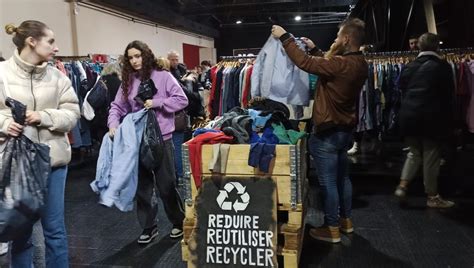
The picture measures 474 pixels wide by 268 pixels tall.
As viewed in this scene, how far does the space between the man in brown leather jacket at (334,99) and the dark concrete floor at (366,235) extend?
279 millimetres

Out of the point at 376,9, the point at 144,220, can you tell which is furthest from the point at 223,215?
the point at 376,9

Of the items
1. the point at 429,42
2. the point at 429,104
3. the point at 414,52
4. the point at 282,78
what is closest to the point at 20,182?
the point at 282,78

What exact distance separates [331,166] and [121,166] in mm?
1366

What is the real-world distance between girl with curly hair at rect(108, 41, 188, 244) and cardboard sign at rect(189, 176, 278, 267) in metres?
0.61

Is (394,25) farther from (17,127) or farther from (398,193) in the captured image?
(17,127)

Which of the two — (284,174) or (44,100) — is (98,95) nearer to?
(44,100)

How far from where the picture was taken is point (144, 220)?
2.96 m

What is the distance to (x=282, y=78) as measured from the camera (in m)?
2.66

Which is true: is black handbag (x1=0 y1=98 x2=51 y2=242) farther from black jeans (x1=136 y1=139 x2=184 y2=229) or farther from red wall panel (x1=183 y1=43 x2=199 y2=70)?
red wall panel (x1=183 y1=43 x2=199 y2=70)

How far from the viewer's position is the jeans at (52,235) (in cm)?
198

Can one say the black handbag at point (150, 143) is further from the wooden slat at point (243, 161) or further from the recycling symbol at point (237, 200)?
the recycling symbol at point (237, 200)

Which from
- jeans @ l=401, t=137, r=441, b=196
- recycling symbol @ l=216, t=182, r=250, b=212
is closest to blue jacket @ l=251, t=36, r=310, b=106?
recycling symbol @ l=216, t=182, r=250, b=212

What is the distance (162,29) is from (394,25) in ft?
20.8

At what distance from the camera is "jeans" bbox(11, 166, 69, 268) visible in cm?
198
